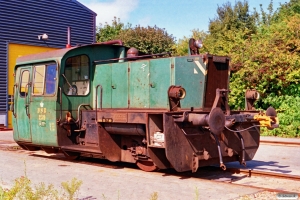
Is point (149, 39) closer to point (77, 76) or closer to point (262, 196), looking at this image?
point (77, 76)

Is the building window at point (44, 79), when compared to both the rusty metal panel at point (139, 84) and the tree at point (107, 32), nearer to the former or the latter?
the rusty metal panel at point (139, 84)

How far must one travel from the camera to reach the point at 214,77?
8164 millimetres

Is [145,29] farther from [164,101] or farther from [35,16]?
[164,101]

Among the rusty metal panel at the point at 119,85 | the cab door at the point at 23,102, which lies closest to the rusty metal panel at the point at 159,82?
the rusty metal panel at the point at 119,85

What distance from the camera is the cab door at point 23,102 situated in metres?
10.4

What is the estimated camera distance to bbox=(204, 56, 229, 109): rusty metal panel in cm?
804

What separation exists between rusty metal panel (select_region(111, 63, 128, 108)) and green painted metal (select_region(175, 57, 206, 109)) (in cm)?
145

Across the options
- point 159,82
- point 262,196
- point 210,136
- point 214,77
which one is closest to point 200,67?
point 214,77

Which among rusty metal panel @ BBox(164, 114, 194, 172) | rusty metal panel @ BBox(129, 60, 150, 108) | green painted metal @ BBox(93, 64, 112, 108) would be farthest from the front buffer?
green painted metal @ BBox(93, 64, 112, 108)

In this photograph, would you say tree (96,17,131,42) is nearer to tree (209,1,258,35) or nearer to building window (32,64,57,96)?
tree (209,1,258,35)

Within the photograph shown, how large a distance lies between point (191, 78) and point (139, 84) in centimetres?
121

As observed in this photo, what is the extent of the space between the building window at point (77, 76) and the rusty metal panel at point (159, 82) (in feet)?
7.18

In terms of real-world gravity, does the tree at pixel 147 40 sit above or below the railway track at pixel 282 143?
above

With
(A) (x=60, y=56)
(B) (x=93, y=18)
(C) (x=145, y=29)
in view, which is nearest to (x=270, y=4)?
(C) (x=145, y=29)
